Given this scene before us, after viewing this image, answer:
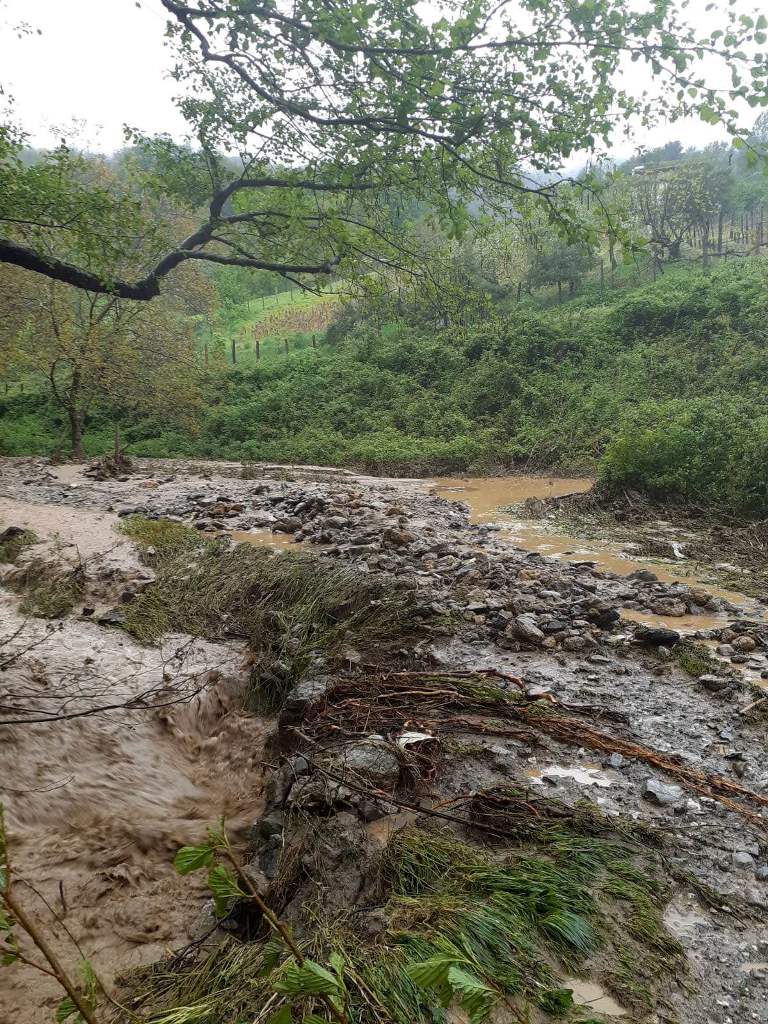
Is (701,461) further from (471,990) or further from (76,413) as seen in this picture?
(76,413)

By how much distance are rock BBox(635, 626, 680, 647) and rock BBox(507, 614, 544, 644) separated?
815mm

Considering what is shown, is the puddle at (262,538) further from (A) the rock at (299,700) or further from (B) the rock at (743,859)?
(B) the rock at (743,859)

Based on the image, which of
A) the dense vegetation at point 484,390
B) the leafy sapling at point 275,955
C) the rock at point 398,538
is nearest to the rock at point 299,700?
the leafy sapling at point 275,955

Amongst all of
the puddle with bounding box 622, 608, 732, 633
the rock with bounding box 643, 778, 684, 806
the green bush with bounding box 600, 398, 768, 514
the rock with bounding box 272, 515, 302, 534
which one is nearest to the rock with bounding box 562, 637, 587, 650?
the puddle with bounding box 622, 608, 732, 633

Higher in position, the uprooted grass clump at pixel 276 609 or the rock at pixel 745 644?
the uprooted grass clump at pixel 276 609

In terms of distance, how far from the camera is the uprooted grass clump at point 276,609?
452 centimetres

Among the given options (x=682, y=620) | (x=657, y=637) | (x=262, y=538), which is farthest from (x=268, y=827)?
(x=262, y=538)

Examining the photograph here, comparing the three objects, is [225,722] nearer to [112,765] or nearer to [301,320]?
[112,765]

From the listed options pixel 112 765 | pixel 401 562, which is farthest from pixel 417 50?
pixel 401 562

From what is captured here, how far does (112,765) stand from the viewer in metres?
3.13

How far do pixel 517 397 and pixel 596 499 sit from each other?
12.0 metres

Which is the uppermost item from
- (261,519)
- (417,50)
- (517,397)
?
(417,50)

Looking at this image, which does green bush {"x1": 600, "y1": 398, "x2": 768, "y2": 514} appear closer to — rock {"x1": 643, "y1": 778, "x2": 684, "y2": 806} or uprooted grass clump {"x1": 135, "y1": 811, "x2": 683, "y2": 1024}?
rock {"x1": 643, "y1": 778, "x2": 684, "y2": 806}

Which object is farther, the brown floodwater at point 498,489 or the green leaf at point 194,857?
the brown floodwater at point 498,489
